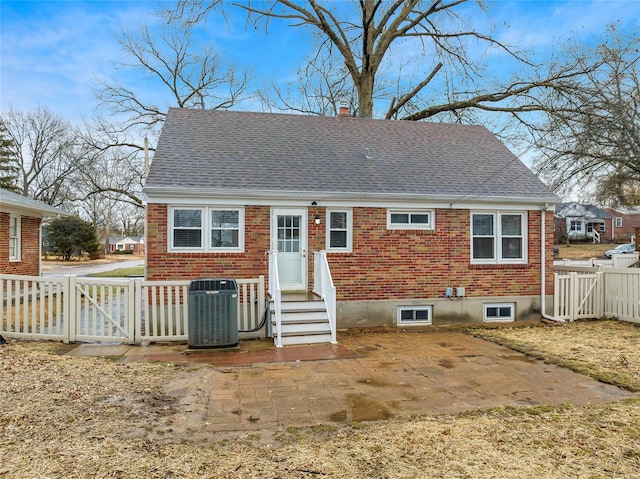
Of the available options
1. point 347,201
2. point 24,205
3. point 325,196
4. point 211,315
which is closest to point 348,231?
point 347,201

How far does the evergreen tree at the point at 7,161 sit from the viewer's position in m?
38.5

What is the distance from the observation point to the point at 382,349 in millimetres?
7887

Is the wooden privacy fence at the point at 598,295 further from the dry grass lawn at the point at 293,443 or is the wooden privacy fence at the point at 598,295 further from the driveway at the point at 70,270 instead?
the driveway at the point at 70,270

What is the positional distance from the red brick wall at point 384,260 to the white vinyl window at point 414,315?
1.04 feet

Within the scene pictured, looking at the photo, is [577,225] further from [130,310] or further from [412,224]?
[130,310]

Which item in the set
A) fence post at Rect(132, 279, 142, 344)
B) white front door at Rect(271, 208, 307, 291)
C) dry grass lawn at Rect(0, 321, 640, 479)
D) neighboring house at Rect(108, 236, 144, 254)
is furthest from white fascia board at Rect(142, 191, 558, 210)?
neighboring house at Rect(108, 236, 144, 254)

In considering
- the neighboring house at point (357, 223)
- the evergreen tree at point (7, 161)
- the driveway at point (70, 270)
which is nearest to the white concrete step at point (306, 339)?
the neighboring house at point (357, 223)

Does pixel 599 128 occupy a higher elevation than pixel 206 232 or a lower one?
higher

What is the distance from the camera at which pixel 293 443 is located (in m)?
3.96

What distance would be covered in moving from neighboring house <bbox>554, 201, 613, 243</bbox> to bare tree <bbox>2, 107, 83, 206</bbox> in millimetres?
53452

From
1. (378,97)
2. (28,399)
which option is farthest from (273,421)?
(378,97)

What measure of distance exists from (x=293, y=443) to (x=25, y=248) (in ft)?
51.6

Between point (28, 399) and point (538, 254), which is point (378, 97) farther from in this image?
point (28, 399)

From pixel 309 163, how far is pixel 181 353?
5654 mm
